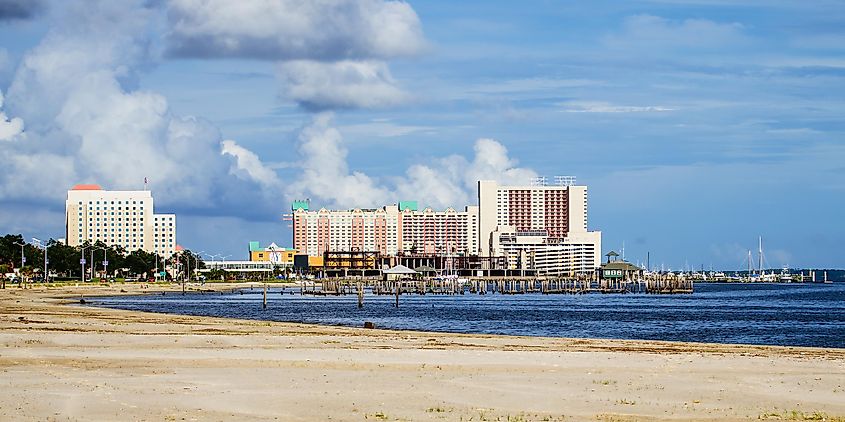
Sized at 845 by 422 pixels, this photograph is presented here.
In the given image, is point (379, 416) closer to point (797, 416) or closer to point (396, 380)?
point (396, 380)

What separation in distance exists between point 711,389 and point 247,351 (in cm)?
1590

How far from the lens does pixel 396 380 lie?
2769 centimetres

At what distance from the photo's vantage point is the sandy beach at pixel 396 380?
22141mm

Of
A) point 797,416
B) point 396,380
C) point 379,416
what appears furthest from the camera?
point 396,380

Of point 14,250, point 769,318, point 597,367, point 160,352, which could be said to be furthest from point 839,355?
point 14,250

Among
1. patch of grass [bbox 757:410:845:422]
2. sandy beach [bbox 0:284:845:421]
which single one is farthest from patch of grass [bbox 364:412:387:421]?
patch of grass [bbox 757:410:845:422]

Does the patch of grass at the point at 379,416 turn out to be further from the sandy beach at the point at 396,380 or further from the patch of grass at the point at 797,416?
the patch of grass at the point at 797,416

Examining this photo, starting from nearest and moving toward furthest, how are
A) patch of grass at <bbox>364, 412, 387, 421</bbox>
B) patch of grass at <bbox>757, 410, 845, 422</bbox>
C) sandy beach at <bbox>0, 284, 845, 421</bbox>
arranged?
1. patch of grass at <bbox>364, 412, 387, 421</bbox>
2. patch of grass at <bbox>757, 410, 845, 422</bbox>
3. sandy beach at <bbox>0, 284, 845, 421</bbox>

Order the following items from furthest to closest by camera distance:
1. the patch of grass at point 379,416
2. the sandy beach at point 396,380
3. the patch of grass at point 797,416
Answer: the sandy beach at point 396,380 < the patch of grass at point 797,416 < the patch of grass at point 379,416

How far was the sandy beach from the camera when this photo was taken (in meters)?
22.1

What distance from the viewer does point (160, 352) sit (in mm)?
35188

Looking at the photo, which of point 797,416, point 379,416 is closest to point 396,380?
point 379,416

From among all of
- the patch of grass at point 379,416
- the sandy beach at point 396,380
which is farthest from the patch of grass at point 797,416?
the patch of grass at point 379,416

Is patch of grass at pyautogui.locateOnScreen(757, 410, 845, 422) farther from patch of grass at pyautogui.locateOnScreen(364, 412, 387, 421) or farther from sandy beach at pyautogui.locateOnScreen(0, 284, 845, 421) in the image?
patch of grass at pyautogui.locateOnScreen(364, 412, 387, 421)
